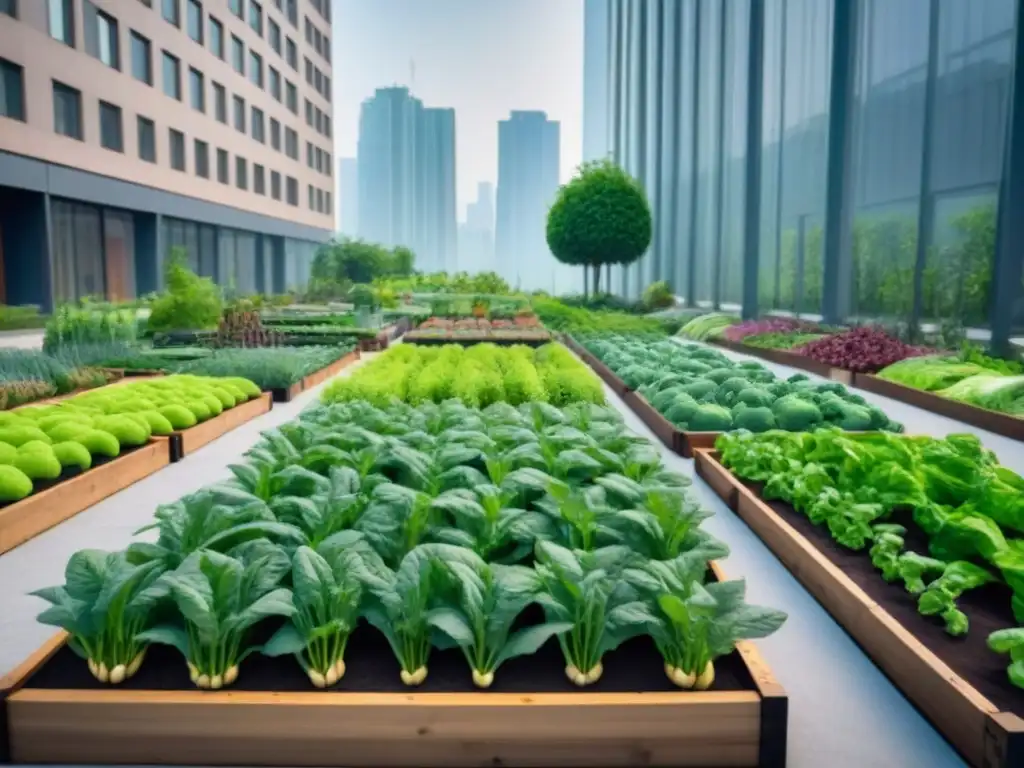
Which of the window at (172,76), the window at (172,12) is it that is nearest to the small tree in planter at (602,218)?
the window at (172,76)

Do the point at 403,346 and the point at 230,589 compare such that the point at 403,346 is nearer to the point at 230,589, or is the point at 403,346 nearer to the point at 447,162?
the point at 230,589

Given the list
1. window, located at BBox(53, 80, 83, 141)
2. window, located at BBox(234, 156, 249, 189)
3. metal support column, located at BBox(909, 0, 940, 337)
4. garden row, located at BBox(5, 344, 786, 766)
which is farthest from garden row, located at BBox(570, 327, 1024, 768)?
window, located at BBox(234, 156, 249, 189)

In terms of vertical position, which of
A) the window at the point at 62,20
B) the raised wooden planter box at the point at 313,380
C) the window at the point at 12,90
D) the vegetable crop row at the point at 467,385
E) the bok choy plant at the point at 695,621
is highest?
the window at the point at 62,20

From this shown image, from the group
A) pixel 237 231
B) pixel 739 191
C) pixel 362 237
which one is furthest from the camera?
pixel 362 237

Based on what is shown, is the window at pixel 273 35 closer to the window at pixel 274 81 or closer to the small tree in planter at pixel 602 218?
the window at pixel 274 81

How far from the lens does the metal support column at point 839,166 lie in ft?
52.7

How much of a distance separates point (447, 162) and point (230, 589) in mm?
159607

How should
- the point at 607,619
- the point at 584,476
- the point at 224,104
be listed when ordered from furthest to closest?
the point at 224,104 → the point at 584,476 → the point at 607,619

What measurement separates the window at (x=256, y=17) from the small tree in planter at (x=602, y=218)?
1762 cm

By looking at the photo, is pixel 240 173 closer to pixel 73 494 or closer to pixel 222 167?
pixel 222 167

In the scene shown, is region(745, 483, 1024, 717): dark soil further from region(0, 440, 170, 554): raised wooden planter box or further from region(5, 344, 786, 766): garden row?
region(0, 440, 170, 554): raised wooden planter box

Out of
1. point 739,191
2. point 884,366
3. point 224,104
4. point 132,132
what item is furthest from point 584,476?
point 224,104

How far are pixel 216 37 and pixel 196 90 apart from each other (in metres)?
3.42

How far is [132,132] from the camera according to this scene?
25547 mm
